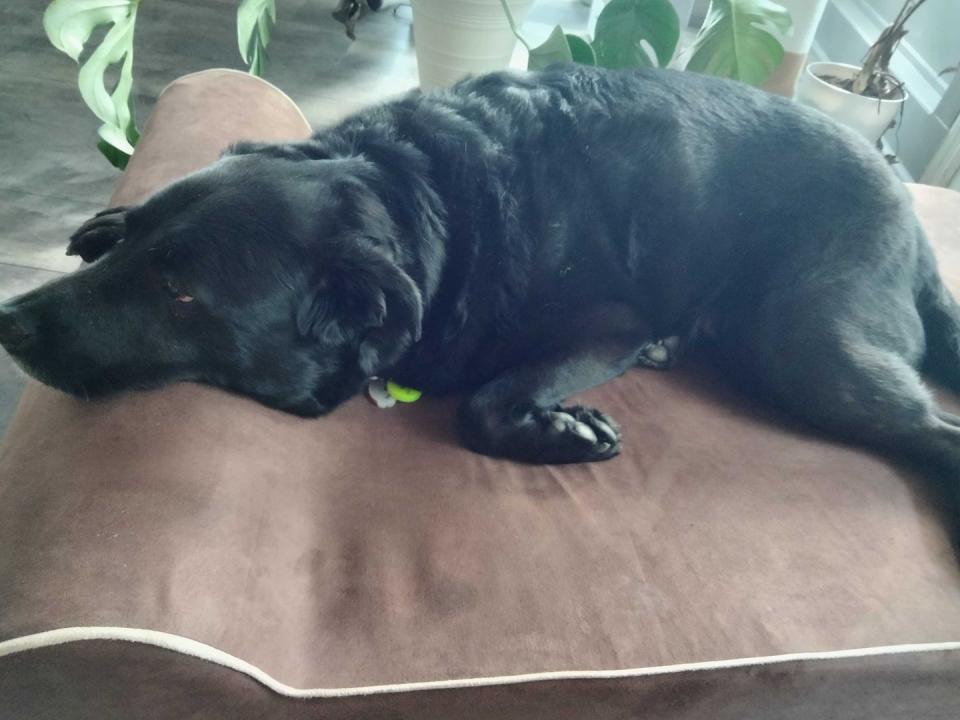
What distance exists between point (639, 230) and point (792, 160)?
0.35 m

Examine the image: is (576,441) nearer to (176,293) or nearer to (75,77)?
(176,293)

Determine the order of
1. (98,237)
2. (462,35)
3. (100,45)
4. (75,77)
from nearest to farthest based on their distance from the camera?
(98,237), (100,45), (462,35), (75,77)

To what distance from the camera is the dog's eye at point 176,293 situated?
1.16 metres

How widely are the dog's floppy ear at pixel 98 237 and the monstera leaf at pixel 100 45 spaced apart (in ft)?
1.63

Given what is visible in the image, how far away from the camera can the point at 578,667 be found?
3.24 feet

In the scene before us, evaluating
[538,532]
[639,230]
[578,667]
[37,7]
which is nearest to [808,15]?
[639,230]

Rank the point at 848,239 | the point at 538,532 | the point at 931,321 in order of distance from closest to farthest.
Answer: the point at 538,532 < the point at 848,239 < the point at 931,321

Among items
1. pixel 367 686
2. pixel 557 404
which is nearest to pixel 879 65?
pixel 557 404

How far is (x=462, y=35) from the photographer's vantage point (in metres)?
2.46

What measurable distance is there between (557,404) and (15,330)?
0.94 m

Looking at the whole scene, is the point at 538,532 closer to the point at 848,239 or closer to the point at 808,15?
the point at 848,239

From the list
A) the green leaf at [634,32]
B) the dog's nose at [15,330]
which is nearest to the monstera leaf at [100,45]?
the dog's nose at [15,330]

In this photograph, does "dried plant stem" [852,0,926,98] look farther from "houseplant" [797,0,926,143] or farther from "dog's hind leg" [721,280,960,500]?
"dog's hind leg" [721,280,960,500]

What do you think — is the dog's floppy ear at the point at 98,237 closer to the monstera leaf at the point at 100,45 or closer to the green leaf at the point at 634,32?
the monstera leaf at the point at 100,45
